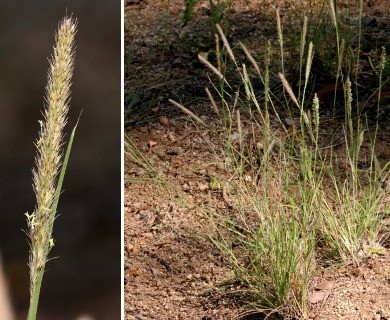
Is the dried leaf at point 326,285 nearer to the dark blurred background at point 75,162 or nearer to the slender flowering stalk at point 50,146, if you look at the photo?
the dark blurred background at point 75,162

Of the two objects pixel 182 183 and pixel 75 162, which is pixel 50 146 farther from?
pixel 182 183

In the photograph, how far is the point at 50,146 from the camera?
1.00 m

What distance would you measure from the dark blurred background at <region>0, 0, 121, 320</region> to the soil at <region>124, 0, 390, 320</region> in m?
0.61

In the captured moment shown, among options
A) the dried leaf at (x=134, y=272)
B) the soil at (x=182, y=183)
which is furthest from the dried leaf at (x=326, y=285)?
the dried leaf at (x=134, y=272)

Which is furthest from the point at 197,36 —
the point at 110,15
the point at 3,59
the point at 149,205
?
the point at 3,59

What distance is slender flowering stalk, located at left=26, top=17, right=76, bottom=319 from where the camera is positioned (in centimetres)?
99

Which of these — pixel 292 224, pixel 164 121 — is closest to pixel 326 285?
pixel 292 224

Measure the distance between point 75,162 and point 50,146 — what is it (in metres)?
0.56

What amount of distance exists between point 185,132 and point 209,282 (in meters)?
0.84

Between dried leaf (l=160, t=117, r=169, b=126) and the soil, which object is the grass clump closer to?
the soil

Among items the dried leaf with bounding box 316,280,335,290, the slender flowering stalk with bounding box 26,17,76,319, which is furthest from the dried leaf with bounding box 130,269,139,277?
the slender flowering stalk with bounding box 26,17,76,319

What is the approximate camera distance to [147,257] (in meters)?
2.44

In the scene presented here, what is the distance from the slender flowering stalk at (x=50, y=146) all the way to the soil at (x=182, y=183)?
110 cm

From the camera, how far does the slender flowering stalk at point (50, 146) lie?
3.25 ft
